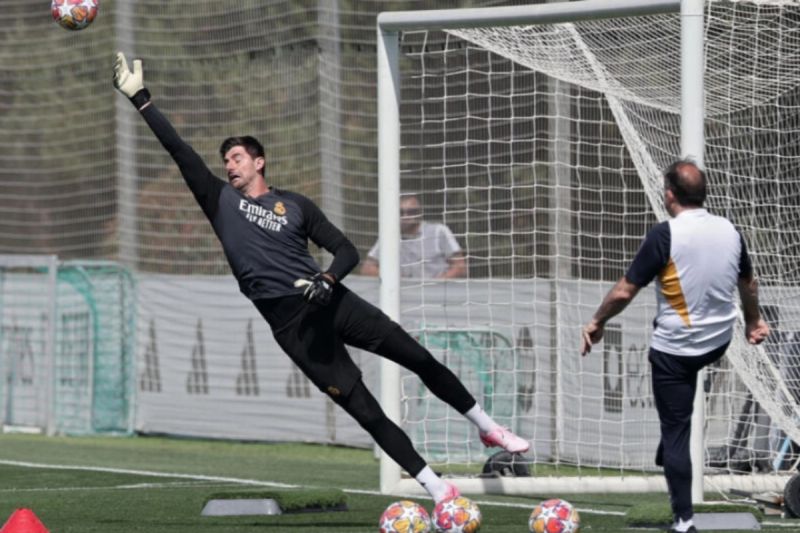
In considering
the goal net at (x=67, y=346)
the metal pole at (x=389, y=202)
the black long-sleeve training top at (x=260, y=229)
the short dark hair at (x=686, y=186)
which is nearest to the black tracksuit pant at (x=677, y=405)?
the short dark hair at (x=686, y=186)

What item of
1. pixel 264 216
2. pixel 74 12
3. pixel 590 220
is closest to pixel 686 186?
pixel 264 216

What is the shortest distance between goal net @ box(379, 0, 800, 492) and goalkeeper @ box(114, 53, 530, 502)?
234cm

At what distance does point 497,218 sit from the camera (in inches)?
604

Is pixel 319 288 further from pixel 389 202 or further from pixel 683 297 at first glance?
pixel 389 202

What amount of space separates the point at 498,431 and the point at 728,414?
2.88 m

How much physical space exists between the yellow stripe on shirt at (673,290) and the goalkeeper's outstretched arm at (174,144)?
280 cm

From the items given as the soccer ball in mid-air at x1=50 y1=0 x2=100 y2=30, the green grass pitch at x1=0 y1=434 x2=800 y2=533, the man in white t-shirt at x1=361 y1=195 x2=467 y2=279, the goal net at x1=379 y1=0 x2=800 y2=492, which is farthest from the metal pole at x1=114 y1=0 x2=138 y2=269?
the soccer ball in mid-air at x1=50 y1=0 x2=100 y2=30

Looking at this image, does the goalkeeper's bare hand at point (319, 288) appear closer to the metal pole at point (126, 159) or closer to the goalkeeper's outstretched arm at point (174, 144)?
the goalkeeper's outstretched arm at point (174, 144)

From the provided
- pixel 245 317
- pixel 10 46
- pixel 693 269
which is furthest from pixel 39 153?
pixel 693 269

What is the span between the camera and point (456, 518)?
29.8ft

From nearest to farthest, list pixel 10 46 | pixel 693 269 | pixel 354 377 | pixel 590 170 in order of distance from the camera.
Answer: pixel 693 269, pixel 354 377, pixel 590 170, pixel 10 46

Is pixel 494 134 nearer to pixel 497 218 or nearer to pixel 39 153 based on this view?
pixel 497 218

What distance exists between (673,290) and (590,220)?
566cm

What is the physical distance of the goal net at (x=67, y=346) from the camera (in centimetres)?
1947
